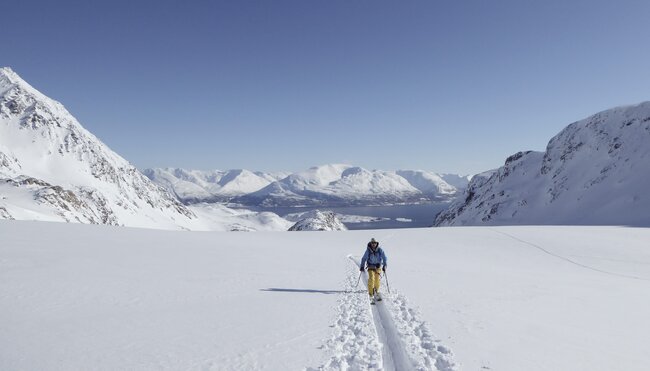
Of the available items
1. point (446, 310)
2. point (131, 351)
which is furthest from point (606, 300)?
point (131, 351)

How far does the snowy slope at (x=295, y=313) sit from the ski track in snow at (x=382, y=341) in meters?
0.05

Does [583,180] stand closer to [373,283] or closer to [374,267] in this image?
[374,267]

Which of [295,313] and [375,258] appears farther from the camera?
[375,258]

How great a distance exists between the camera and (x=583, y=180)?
407 ft

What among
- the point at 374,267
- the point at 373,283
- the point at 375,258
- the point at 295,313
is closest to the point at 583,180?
the point at 375,258

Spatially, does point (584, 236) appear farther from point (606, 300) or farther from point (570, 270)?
point (606, 300)

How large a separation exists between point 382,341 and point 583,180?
141529 mm

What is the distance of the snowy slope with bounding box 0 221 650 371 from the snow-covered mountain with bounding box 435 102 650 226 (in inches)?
3385

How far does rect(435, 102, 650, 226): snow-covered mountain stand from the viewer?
99.9 metres

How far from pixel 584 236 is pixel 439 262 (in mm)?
23873

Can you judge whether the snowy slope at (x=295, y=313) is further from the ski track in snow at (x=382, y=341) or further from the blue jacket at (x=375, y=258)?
the blue jacket at (x=375, y=258)

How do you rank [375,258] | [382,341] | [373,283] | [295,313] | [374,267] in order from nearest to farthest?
[382,341], [295,313], [373,283], [374,267], [375,258]

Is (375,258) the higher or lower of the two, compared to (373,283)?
higher

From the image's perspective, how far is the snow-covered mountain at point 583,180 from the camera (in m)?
99.9
